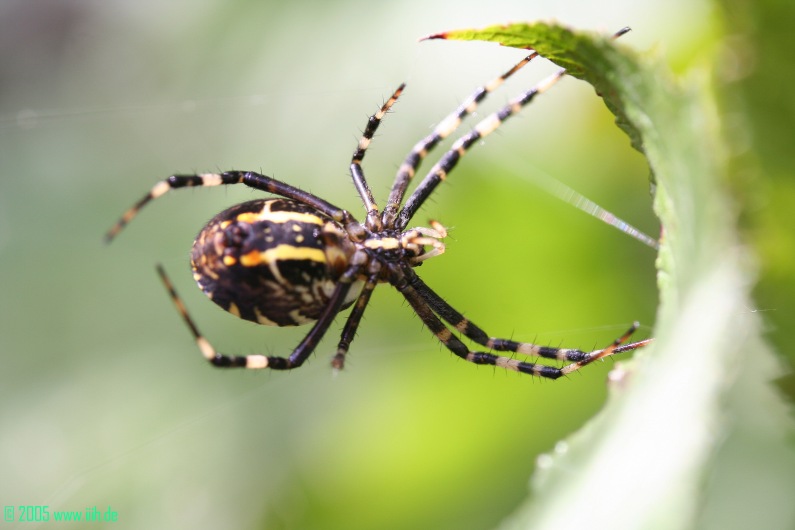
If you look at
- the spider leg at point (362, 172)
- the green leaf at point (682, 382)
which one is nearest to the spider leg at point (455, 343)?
the spider leg at point (362, 172)

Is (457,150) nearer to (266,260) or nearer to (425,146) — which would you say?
(425,146)

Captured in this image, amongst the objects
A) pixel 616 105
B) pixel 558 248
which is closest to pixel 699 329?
pixel 616 105

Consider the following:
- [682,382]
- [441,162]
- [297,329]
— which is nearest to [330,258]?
[441,162]

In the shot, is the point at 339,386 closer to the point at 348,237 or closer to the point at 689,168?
the point at 348,237

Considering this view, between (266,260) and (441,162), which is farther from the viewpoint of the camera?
(441,162)

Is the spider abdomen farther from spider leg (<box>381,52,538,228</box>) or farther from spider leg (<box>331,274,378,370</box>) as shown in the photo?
spider leg (<box>381,52,538,228</box>)

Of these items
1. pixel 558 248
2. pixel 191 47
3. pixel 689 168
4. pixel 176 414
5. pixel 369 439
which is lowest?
Result: pixel 176 414
